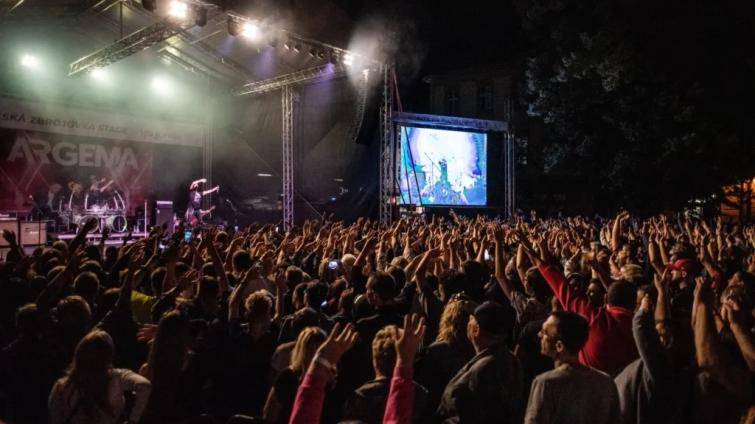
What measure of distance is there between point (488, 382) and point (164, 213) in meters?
17.5

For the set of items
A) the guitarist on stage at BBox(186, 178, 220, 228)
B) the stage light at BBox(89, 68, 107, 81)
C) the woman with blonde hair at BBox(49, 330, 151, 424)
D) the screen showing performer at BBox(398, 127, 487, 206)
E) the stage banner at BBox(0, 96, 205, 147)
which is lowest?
the woman with blonde hair at BBox(49, 330, 151, 424)

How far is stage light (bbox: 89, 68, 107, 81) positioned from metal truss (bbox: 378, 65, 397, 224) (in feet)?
29.0

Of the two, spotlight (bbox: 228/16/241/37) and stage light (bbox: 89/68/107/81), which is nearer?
spotlight (bbox: 228/16/241/37)

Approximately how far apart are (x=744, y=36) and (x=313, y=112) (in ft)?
50.0

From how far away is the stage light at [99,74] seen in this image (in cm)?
1828

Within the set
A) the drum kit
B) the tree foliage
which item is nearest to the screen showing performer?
the tree foliage

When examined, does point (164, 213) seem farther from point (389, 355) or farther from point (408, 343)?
point (408, 343)


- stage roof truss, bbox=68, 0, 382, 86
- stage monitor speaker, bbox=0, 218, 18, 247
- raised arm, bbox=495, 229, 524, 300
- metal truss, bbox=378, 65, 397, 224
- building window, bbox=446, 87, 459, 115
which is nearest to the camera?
raised arm, bbox=495, 229, 524, 300

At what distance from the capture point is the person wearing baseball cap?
2.63 metres

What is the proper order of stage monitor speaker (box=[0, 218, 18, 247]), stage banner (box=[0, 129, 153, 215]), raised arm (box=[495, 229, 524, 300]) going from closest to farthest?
raised arm (box=[495, 229, 524, 300]) → stage monitor speaker (box=[0, 218, 18, 247]) → stage banner (box=[0, 129, 153, 215])

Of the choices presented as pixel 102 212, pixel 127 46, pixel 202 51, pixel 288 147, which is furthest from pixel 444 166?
pixel 102 212

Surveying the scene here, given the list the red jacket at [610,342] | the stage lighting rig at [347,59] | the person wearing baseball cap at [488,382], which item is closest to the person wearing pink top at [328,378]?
the person wearing baseball cap at [488,382]

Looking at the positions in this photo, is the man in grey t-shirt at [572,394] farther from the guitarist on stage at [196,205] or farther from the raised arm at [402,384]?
the guitarist on stage at [196,205]

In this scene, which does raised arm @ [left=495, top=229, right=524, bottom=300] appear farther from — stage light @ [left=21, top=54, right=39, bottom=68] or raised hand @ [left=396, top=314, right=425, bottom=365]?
stage light @ [left=21, top=54, right=39, bottom=68]
